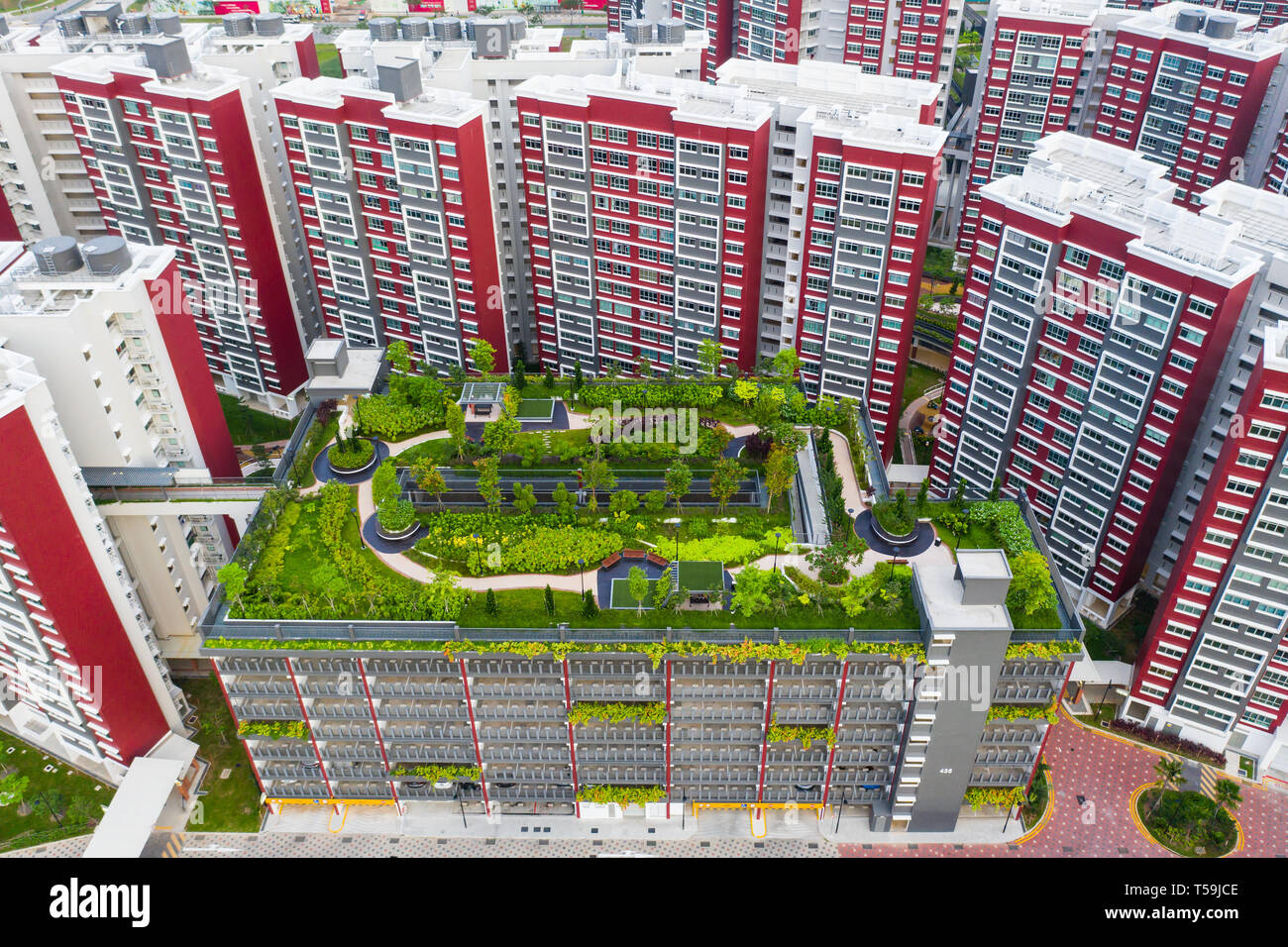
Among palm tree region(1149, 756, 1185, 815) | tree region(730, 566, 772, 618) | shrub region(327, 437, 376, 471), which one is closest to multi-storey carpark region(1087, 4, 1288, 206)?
palm tree region(1149, 756, 1185, 815)

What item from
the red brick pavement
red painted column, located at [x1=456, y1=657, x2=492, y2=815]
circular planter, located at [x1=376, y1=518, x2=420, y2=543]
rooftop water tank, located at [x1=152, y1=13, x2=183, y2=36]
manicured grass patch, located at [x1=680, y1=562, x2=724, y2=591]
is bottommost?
the red brick pavement

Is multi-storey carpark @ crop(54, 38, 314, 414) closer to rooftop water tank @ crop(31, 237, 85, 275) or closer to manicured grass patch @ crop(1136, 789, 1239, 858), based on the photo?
rooftop water tank @ crop(31, 237, 85, 275)

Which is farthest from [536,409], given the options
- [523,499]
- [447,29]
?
[447,29]

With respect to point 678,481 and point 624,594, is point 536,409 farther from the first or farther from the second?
point 624,594

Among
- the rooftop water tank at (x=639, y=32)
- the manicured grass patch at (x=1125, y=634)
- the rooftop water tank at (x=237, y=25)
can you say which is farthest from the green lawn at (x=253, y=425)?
the manicured grass patch at (x=1125, y=634)

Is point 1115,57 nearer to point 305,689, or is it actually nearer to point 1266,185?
point 1266,185

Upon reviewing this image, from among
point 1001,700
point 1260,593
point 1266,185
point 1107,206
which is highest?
point 1107,206

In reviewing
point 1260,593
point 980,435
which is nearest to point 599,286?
point 980,435
